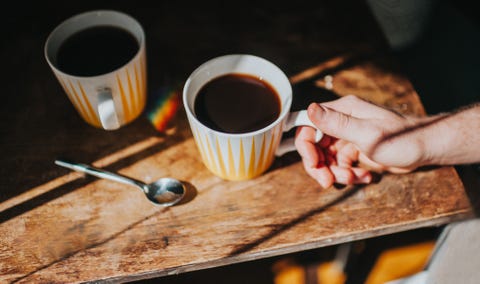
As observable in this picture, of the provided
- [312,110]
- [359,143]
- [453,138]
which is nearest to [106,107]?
[312,110]

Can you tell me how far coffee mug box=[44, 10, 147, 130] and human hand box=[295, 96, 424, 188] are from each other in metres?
0.38

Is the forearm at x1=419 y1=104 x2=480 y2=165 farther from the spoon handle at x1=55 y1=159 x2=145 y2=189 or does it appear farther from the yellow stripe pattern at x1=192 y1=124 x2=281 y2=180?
the spoon handle at x1=55 y1=159 x2=145 y2=189

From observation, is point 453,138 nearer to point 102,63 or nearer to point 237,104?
point 237,104

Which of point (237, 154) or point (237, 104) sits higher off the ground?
point (237, 104)

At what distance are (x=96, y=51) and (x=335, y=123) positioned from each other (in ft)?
1.81

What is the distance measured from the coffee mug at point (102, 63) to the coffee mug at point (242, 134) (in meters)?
0.15

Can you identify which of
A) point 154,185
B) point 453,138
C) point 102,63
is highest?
point 102,63

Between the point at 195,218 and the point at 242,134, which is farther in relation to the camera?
the point at 195,218

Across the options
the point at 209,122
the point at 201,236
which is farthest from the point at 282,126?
the point at 201,236

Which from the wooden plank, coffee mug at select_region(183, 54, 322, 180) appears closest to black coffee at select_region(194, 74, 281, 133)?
coffee mug at select_region(183, 54, 322, 180)

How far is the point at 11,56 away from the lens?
3.64ft

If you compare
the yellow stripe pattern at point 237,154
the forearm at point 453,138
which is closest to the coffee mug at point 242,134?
the yellow stripe pattern at point 237,154

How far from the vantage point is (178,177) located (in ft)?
3.07

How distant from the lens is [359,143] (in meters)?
0.89
